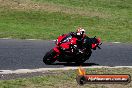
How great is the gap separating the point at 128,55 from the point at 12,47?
18.8 ft

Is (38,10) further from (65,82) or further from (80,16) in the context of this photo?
(65,82)

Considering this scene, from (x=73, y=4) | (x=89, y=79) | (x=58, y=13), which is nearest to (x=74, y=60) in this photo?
(x=89, y=79)

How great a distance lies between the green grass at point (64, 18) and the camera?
2847 centimetres

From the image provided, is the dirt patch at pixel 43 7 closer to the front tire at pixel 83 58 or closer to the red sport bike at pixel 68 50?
the front tire at pixel 83 58

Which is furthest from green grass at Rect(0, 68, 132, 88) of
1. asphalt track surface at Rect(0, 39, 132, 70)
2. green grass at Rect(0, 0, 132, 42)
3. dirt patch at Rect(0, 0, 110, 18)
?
dirt patch at Rect(0, 0, 110, 18)

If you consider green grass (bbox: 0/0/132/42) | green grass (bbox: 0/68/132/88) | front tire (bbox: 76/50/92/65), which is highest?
green grass (bbox: 0/68/132/88)

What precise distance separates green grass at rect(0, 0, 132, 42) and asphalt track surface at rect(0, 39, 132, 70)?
8.16 ft

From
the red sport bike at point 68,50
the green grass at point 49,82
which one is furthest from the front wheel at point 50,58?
the green grass at point 49,82

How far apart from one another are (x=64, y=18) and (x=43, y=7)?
12.5 feet

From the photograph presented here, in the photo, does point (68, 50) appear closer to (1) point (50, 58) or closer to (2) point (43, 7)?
(1) point (50, 58)

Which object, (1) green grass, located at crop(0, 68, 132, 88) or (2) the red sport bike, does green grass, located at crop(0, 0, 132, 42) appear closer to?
(2) the red sport bike

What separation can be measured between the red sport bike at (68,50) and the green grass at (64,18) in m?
7.81

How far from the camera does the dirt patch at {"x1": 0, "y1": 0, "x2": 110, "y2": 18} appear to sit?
37.9 meters

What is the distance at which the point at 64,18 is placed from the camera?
35844 millimetres
